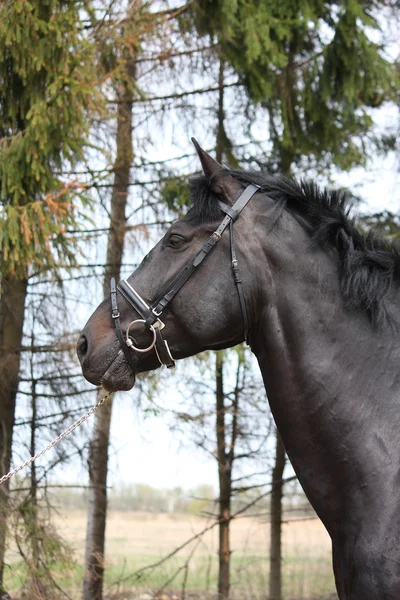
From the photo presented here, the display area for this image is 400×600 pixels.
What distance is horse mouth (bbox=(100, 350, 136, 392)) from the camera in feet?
9.78

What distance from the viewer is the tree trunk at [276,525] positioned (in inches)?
353

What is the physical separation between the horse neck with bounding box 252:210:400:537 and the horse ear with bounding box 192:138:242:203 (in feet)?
1.03

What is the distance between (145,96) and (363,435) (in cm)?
701

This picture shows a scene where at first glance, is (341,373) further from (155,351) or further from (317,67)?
(317,67)

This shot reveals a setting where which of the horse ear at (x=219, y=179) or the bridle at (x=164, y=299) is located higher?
the horse ear at (x=219, y=179)

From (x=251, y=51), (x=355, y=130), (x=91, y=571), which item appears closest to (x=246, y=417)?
(x=91, y=571)

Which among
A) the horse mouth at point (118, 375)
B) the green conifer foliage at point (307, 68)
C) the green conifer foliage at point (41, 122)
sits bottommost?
the horse mouth at point (118, 375)

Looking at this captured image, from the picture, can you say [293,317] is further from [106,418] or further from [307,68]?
[307,68]

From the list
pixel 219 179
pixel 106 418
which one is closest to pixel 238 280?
pixel 219 179

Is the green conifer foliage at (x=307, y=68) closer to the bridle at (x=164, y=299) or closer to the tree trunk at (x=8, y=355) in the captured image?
the tree trunk at (x=8, y=355)

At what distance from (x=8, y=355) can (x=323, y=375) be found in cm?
501

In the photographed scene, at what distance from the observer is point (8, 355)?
23.0 ft

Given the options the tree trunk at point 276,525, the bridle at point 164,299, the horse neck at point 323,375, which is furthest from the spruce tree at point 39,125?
the tree trunk at point 276,525

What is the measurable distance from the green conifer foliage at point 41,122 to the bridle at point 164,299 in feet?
10.5
